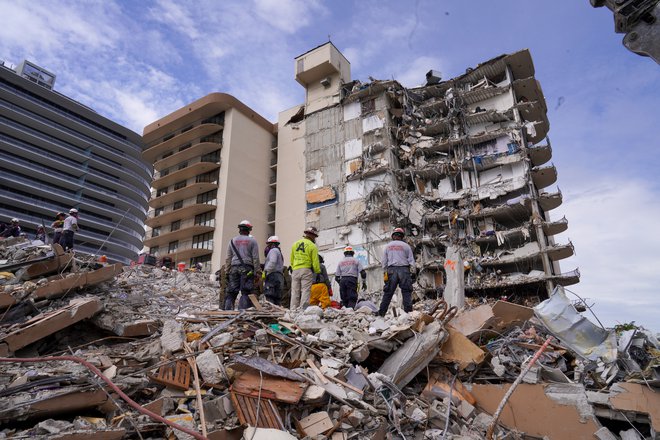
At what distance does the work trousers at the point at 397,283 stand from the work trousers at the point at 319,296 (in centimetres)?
111

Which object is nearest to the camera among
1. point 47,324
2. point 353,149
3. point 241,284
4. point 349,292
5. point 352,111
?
point 47,324

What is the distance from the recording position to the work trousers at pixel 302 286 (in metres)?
8.34

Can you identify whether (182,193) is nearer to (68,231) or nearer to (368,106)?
(368,106)

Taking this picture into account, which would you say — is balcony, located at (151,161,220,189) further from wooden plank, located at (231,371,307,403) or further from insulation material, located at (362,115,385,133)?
wooden plank, located at (231,371,307,403)

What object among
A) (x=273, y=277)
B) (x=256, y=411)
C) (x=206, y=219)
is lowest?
(x=256, y=411)

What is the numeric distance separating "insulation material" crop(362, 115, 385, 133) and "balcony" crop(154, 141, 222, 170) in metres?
13.2

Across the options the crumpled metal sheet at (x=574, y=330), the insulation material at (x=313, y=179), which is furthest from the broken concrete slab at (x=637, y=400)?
the insulation material at (x=313, y=179)

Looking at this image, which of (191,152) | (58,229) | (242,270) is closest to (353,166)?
(191,152)

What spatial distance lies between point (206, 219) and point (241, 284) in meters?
Result: 29.6

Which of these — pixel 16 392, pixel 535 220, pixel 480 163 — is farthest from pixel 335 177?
pixel 16 392

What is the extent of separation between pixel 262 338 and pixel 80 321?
8.85 ft

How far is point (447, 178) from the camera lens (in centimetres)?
2958

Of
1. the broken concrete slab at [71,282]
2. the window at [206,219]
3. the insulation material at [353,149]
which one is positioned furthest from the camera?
the window at [206,219]

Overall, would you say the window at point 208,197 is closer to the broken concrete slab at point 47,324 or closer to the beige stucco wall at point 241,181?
the beige stucco wall at point 241,181
